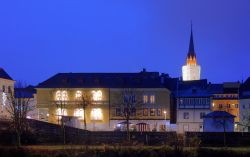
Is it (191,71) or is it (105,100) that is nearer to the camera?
(105,100)

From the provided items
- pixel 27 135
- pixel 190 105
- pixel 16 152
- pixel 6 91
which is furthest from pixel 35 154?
pixel 190 105

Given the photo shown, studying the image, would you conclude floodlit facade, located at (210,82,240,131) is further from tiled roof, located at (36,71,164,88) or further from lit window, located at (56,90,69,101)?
lit window, located at (56,90,69,101)

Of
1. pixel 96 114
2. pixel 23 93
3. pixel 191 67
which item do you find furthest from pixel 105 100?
pixel 191 67

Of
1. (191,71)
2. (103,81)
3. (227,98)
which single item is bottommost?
(227,98)

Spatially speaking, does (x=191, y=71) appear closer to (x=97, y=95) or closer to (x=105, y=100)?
(x=97, y=95)

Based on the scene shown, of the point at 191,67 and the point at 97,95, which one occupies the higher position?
the point at 191,67

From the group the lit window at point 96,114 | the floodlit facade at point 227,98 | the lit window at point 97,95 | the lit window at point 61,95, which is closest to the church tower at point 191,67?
the floodlit facade at point 227,98

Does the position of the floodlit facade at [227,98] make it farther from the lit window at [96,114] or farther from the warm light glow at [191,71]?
the warm light glow at [191,71]

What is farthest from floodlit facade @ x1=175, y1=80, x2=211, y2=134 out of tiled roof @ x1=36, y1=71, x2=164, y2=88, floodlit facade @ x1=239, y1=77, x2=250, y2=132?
tiled roof @ x1=36, y1=71, x2=164, y2=88

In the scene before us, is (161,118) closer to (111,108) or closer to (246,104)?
(111,108)

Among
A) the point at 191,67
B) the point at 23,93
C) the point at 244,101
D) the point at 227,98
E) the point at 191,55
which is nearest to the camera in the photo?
the point at 244,101

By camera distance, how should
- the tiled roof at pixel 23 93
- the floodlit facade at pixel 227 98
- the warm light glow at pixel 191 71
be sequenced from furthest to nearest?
the warm light glow at pixel 191 71 < the floodlit facade at pixel 227 98 < the tiled roof at pixel 23 93

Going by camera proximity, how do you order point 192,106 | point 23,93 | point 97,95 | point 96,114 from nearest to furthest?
point 96,114, point 97,95, point 192,106, point 23,93

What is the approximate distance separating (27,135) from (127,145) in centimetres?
1153
